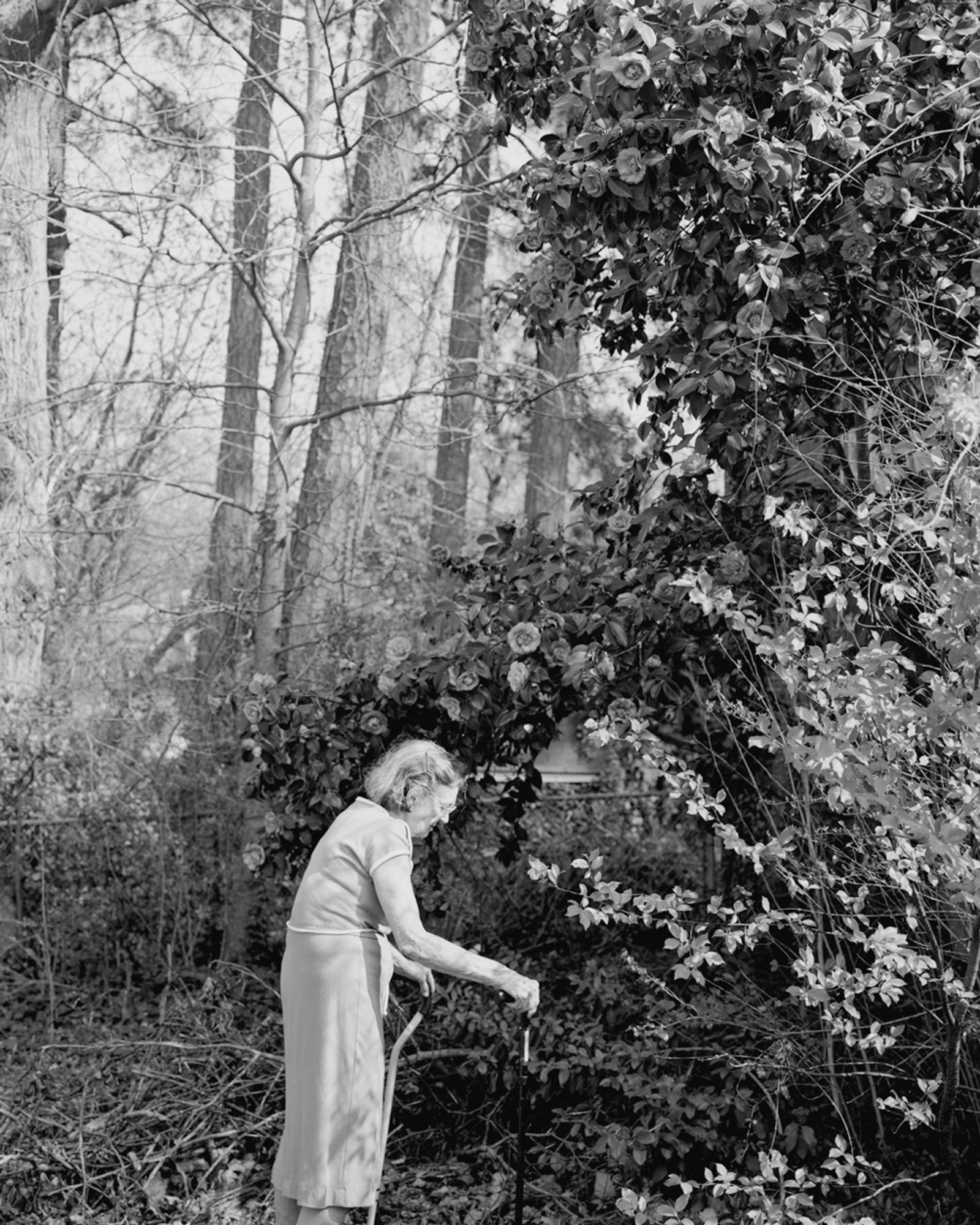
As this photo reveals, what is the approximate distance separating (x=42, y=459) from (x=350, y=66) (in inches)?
105

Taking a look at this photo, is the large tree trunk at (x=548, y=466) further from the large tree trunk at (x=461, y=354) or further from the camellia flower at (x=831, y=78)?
the camellia flower at (x=831, y=78)

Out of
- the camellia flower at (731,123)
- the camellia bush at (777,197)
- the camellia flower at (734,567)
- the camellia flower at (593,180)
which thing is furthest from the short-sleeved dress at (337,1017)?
the camellia flower at (731,123)

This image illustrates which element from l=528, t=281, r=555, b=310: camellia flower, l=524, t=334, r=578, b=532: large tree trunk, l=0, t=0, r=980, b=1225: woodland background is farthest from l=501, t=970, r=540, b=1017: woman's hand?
l=524, t=334, r=578, b=532: large tree trunk

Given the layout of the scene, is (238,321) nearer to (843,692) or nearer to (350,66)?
(350,66)

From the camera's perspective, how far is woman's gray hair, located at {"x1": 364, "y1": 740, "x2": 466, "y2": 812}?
318 cm

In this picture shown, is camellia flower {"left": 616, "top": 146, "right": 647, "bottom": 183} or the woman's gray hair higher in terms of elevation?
camellia flower {"left": 616, "top": 146, "right": 647, "bottom": 183}

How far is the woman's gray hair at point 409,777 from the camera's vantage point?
3182mm

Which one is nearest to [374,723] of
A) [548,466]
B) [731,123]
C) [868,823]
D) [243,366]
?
[868,823]

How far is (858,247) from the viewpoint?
4000 millimetres

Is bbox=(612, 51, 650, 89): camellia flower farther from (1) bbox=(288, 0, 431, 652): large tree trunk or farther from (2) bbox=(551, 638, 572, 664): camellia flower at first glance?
(1) bbox=(288, 0, 431, 652): large tree trunk

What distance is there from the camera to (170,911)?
6.42 metres

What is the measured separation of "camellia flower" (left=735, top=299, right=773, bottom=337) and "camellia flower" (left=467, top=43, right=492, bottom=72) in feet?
5.09

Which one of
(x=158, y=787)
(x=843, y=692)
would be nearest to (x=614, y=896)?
(x=843, y=692)

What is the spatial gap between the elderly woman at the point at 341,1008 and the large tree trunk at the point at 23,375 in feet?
14.6
